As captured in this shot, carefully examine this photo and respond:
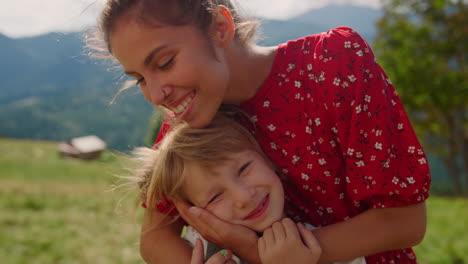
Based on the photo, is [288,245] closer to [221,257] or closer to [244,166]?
[221,257]

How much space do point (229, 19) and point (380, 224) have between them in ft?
3.89

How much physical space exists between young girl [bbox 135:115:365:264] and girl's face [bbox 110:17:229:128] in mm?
256

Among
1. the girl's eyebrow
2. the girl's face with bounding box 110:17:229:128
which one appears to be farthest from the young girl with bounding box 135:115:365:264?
the girl's eyebrow

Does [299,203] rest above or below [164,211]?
above

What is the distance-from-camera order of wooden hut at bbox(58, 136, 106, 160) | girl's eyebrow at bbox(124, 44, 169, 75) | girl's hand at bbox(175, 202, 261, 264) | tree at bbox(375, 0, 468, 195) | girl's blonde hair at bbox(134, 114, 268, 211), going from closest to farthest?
girl's eyebrow at bbox(124, 44, 169, 75), girl's hand at bbox(175, 202, 261, 264), girl's blonde hair at bbox(134, 114, 268, 211), tree at bbox(375, 0, 468, 195), wooden hut at bbox(58, 136, 106, 160)

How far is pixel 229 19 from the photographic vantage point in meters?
1.97

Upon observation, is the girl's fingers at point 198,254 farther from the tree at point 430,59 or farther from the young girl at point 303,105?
the tree at point 430,59

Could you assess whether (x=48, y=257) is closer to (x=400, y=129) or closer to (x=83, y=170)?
(x=400, y=129)

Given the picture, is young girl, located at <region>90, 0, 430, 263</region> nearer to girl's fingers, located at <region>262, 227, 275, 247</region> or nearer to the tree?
girl's fingers, located at <region>262, 227, 275, 247</region>

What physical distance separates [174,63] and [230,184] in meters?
0.64

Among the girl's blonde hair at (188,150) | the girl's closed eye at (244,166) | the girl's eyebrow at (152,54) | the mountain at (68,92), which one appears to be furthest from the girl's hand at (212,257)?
the girl's eyebrow at (152,54)

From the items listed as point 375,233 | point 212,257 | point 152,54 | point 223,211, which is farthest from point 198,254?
point 152,54

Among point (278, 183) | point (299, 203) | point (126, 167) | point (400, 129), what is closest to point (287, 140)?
point (278, 183)

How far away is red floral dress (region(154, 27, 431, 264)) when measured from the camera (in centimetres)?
182
